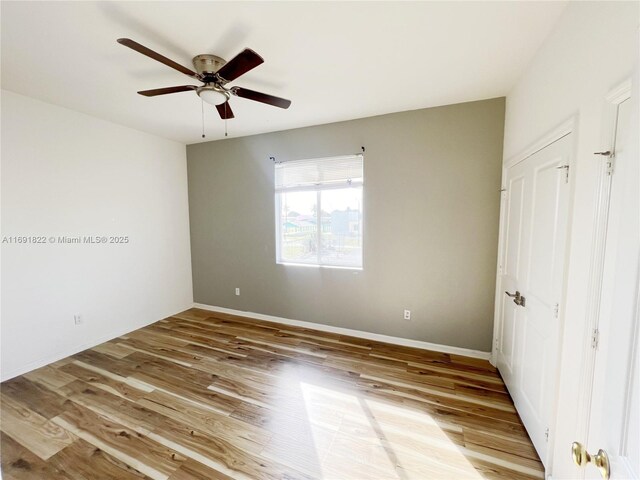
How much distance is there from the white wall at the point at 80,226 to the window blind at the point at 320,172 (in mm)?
1780

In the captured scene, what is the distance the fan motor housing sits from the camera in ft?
5.90

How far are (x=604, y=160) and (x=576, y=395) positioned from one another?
107 cm

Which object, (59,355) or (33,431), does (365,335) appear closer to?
(33,431)

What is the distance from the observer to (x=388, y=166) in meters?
2.92

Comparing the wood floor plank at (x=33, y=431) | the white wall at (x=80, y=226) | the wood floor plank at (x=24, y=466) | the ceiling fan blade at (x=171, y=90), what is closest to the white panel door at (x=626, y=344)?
the ceiling fan blade at (x=171, y=90)

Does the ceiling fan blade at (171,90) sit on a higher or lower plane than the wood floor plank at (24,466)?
higher

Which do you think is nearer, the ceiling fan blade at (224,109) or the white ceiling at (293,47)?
the white ceiling at (293,47)

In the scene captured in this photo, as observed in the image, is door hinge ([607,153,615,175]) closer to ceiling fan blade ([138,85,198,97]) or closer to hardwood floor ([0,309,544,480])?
hardwood floor ([0,309,544,480])

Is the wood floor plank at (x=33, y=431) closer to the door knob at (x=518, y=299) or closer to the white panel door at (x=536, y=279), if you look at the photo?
the white panel door at (x=536, y=279)

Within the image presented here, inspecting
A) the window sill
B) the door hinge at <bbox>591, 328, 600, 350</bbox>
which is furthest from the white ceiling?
the window sill

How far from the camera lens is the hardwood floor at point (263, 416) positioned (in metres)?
1.57

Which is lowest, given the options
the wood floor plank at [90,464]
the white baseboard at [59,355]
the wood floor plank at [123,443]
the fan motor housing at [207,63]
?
the wood floor plank at [90,464]

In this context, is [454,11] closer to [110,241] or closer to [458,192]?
[458,192]

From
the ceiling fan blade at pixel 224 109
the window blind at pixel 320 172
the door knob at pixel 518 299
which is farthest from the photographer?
the window blind at pixel 320 172
